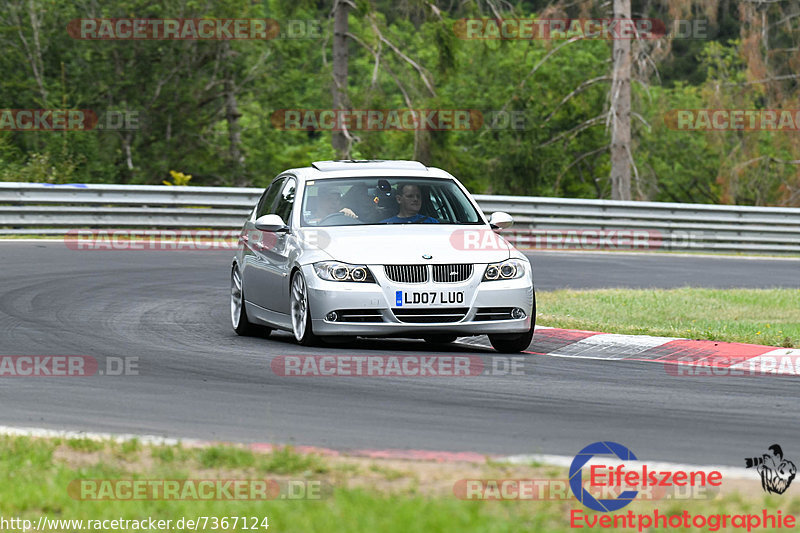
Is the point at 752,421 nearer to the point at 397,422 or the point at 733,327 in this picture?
the point at 397,422

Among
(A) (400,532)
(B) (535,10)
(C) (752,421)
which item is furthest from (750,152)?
(A) (400,532)

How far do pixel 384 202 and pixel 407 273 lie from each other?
1.41m

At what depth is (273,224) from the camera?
38.5ft

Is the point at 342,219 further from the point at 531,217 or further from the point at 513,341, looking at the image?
the point at 531,217

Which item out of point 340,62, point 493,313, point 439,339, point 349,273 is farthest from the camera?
point 340,62

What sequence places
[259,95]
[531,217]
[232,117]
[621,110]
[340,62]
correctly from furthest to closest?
[259,95] < [232,117] < [621,110] < [340,62] < [531,217]

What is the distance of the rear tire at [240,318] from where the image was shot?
41.3 feet

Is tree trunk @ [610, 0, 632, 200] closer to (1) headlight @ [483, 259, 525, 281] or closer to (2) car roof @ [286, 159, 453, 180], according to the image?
(2) car roof @ [286, 159, 453, 180]

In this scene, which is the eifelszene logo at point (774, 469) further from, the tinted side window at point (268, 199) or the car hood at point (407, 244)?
the tinted side window at point (268, 199)
